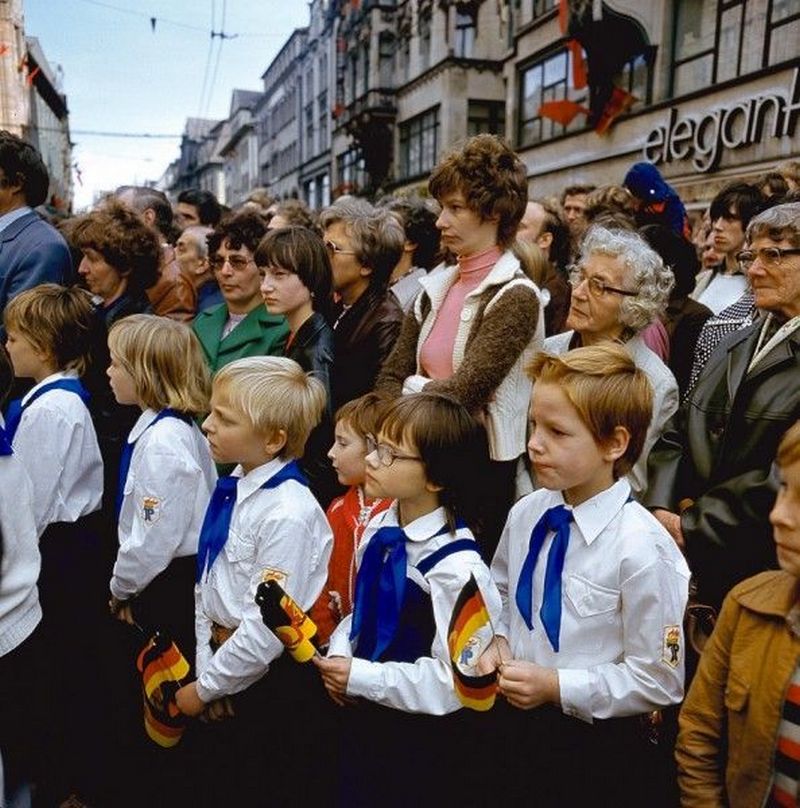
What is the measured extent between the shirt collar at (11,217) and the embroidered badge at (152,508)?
221cm

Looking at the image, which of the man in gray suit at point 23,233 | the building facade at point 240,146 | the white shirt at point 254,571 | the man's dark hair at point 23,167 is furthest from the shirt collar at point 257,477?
the building facade at point 240,146

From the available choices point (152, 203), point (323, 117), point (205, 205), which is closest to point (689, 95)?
point (205, 205)

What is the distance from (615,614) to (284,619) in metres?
0.87

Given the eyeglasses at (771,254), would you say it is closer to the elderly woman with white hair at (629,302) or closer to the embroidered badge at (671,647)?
the elderly woman with white hair at (629,302)

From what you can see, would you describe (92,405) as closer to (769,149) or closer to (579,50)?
(769,149)

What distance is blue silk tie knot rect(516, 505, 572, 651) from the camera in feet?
6.07

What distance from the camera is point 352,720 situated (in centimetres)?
208

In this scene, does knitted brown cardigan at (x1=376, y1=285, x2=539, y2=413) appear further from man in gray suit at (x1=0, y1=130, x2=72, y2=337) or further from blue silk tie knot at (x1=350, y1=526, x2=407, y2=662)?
man in gray suit at (x1=0, y1=130, x2=72, y2=337)

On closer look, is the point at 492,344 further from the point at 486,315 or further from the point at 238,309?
the point at 238,309

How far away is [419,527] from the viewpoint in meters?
2.04

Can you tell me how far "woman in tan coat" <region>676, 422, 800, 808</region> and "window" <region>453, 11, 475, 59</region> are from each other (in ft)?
79.5

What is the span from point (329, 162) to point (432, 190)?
37.8m

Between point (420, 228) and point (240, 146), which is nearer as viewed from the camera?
point (420, 228)

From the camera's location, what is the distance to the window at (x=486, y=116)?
76.0 feet
